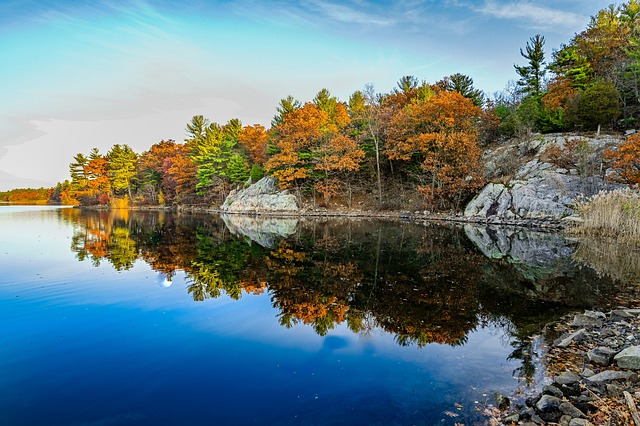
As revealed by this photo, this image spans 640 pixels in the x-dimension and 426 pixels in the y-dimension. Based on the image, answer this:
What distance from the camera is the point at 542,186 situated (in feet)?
84.6

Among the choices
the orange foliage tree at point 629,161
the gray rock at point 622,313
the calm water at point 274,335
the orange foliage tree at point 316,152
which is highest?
the orange foliage tree at point 316,152

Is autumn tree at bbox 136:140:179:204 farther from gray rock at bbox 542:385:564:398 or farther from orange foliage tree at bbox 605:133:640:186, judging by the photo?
gray rock at bbox 542:385:564:398

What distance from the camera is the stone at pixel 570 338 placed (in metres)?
5.93

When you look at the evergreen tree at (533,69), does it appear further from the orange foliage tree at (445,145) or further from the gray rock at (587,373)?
the gray rock at (587,373)

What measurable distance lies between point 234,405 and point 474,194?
31.2 m

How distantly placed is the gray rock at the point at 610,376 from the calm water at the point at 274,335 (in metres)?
0.71

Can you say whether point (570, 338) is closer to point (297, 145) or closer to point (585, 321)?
point (585, 321)

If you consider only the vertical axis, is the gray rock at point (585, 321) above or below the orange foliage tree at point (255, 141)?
below

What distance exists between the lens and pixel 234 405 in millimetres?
4465

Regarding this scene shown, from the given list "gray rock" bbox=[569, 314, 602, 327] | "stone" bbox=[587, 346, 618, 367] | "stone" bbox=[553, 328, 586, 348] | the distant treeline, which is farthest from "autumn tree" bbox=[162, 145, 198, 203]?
the distant treeline

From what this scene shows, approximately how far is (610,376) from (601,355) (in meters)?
0.83

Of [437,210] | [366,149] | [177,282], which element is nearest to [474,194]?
[437,210]

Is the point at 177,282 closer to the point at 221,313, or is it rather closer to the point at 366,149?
the point at 221,313

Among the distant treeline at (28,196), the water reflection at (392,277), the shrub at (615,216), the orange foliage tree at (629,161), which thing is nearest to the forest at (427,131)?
the orange foliage tree at (629,161)
